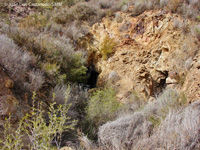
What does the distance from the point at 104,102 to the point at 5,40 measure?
308 centimetres

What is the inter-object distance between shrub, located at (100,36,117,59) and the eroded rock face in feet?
0.73

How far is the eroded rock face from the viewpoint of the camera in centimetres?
399

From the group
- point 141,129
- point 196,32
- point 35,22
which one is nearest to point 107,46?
point 196,32

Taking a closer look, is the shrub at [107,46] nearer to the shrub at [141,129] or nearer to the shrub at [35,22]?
the shrub at [35,22]

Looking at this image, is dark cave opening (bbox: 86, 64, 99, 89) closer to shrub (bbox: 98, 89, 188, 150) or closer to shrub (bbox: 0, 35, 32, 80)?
shrub (bbox: 0, 35, 32, 80)

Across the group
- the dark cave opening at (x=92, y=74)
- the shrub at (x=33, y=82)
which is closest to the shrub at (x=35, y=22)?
the dark cave opening at (x=92, y=74)

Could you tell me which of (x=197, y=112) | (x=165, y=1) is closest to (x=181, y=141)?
(x=197, y=112)

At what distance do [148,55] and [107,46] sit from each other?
199 cm

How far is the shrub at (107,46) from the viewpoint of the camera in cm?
621

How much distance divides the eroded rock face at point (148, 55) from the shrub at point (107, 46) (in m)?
0.22

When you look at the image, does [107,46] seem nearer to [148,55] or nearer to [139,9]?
[148,55]

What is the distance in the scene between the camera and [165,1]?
19.7ft

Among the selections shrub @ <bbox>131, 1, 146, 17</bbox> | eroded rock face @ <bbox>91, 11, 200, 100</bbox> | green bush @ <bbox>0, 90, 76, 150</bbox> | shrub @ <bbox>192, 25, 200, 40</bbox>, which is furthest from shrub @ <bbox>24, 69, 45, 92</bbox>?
shrub @ <bbox>131, 1, 146, 17</bbox>

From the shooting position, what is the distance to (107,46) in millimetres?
6270
